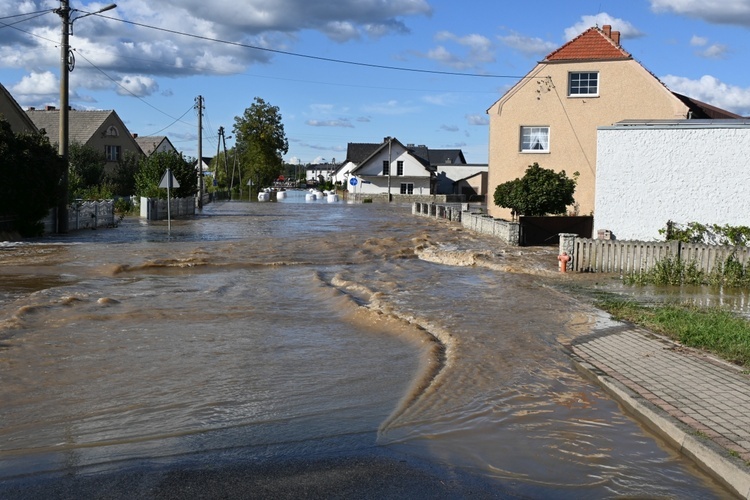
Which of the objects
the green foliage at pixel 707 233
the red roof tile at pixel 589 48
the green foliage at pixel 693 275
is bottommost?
the green foliage at pixel 693 275

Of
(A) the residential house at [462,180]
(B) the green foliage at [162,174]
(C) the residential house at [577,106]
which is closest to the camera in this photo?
(C) the residential house at [577,106]

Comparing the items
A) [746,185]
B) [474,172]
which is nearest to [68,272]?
[746,185]

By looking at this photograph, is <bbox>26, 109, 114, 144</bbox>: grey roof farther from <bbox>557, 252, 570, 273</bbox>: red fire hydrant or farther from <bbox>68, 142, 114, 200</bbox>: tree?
<bbox>557, 252, 570, 273</bbox>: red fire hydrant

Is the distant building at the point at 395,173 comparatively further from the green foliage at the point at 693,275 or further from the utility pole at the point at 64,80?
the green foliage at the point at 693,275

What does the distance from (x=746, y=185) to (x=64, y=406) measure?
1765cm

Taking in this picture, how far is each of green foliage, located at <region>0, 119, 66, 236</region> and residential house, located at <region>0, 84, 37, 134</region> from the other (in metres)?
15.0

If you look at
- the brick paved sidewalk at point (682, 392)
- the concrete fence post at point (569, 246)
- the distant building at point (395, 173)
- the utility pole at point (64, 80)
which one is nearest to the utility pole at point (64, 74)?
the utility pole at point (64, 80)

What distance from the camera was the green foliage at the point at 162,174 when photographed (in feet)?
145

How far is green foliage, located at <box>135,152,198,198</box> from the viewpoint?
145 ft

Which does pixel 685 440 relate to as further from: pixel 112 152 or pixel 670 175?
pixel 112 152

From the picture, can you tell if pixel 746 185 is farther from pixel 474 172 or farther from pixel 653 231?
pixel 474 172

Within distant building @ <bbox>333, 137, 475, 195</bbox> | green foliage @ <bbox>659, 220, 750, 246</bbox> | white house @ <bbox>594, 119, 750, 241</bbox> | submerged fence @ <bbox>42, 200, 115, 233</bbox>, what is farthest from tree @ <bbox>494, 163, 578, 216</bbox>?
distant building @ <bbox>333, 137, 475, 195</bbox>

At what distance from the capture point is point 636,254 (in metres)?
18.4

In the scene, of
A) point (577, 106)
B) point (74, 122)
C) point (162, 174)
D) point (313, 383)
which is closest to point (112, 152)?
point (74, 122)
